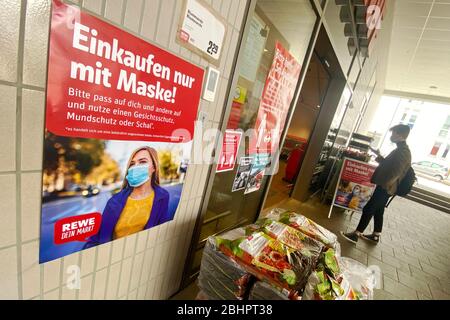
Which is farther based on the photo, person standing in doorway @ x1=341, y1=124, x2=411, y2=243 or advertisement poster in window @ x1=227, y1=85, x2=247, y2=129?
person standing in doorway @ x1=341, y1=124, x2=411, y2=243

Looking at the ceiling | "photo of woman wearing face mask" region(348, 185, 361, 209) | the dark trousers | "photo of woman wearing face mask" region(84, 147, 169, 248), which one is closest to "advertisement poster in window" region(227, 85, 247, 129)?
"photo of woman wearing face mask" region(84, 147, 169, 248)

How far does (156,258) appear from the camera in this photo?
1.26m

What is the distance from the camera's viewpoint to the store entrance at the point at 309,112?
2.90 metres

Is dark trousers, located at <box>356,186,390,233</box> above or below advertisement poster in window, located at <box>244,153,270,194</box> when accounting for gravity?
below

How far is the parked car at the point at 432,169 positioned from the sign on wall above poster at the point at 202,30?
18.2m

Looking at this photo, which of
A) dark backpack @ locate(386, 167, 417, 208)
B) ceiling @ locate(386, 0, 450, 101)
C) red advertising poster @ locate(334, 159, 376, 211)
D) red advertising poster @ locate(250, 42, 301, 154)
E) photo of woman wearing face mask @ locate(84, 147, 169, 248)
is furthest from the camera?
ceiling @ locate(386, 0, 450, 101)

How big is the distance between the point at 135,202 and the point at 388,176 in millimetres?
3157

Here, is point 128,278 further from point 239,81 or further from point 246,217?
point 246,217

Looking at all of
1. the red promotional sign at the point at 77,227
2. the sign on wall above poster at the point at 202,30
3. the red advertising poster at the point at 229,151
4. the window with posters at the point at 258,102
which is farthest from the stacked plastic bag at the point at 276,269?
the sign on wall above poster at the point at 202,30

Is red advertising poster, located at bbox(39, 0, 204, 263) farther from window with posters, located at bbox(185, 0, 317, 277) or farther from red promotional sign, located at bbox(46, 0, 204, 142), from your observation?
window with posters, located at bbox(185, 0, 317, 277)

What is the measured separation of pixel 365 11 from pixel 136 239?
3.17 m

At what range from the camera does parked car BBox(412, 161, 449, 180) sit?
14.5 metres

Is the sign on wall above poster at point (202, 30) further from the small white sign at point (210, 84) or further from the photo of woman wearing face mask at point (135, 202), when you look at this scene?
the photo of woman wearing face mask at point (135, 202)
